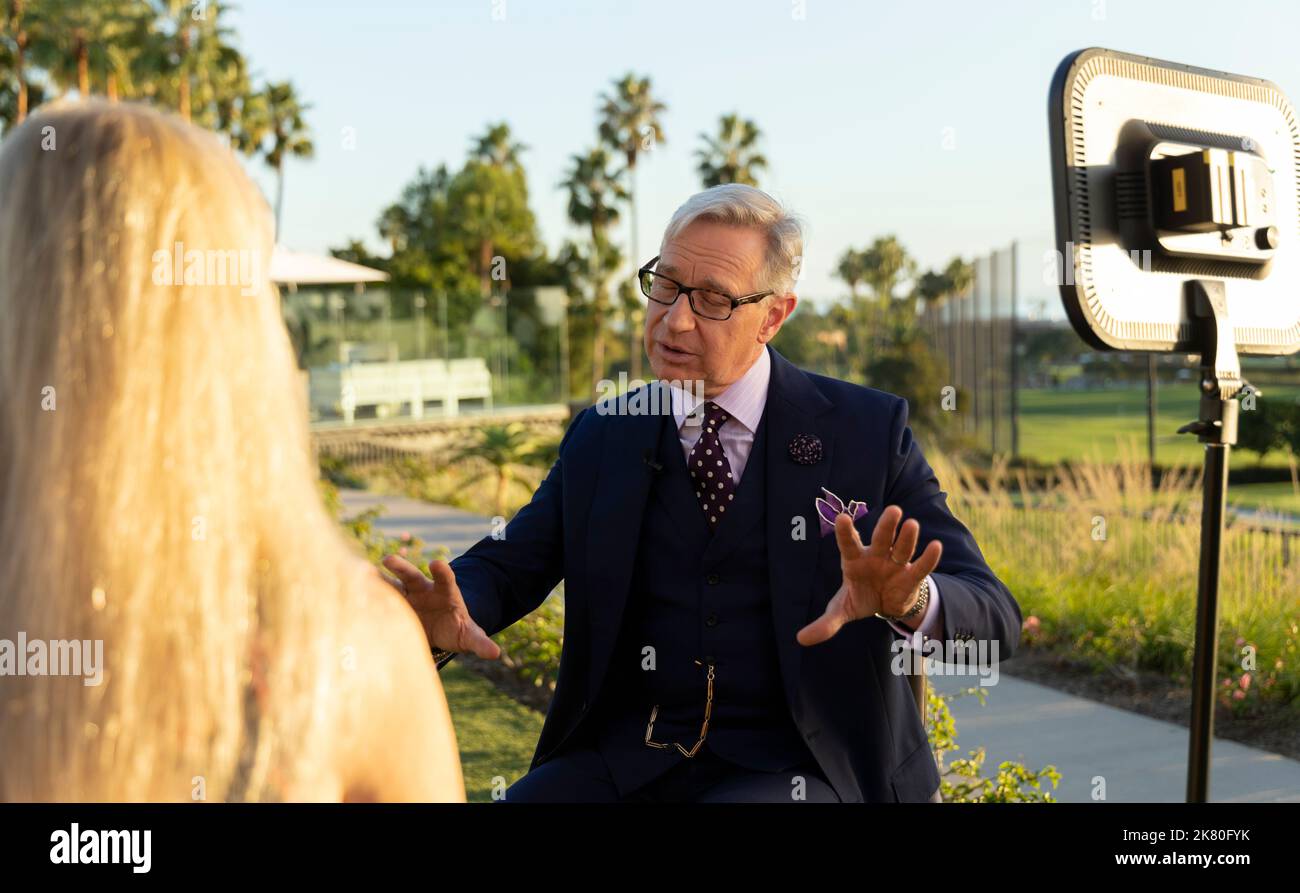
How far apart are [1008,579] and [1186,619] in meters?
1.29

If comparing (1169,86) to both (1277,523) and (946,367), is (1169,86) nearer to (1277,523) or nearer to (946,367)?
(1277,523)

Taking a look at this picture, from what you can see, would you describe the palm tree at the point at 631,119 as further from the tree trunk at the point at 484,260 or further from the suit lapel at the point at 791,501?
the suit lapel at the point at 791,501

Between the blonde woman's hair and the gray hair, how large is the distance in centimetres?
164

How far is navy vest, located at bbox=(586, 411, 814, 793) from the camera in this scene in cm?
250

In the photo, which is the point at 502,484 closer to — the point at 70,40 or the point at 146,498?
the point at 146,498

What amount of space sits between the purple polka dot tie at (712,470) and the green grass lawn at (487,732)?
1.97 meters

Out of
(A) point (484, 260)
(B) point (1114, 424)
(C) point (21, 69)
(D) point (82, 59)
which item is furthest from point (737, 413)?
(A) point (484, 260)

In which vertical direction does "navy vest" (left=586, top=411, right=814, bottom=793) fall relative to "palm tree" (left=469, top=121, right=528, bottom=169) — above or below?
below

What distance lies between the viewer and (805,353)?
34.7 m

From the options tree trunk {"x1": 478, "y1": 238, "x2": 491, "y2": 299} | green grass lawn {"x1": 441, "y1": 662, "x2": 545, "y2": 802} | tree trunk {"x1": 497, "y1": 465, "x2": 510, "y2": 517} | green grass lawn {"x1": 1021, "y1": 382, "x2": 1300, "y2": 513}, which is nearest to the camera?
green grass lawn {"x1": 441, "y1": 662, "x2": 545, "y2": 802}

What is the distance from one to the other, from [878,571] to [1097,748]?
350cm

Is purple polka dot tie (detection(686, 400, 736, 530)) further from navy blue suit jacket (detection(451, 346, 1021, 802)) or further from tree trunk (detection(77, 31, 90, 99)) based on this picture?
tree trunk (detection(77, 31, 90, 99))

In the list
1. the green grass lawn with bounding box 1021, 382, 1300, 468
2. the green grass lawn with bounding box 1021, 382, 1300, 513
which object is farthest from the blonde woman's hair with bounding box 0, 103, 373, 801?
the green grass lawn with bounding box 1021, 382, 1300, 468

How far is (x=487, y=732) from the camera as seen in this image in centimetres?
525
